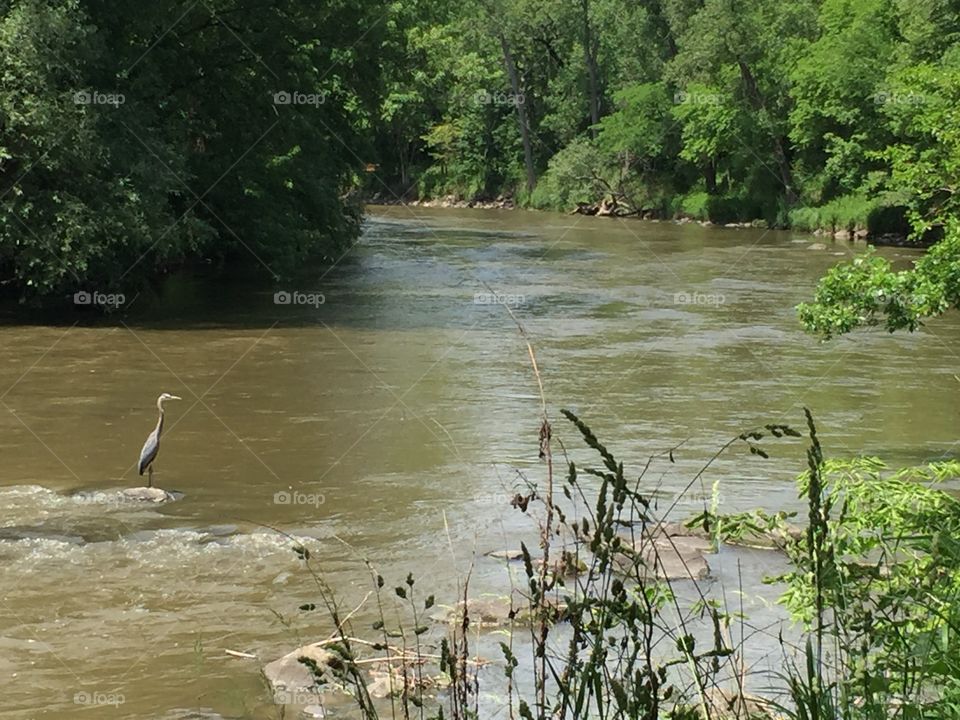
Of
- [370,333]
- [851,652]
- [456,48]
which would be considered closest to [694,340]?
[370,333]

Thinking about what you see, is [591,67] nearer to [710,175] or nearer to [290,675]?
[710,175]

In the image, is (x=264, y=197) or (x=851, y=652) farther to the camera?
(x=264, y=197)

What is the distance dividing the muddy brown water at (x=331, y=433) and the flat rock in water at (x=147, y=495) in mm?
128

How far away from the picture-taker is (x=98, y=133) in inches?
794

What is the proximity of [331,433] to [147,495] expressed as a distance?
10.2 feet

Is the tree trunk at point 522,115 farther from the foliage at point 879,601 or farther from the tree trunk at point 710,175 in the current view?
the foliage at point 879,601

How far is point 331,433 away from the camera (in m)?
14.0

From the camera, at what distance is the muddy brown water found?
807cm

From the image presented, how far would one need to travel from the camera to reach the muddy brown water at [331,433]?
26.5 feet

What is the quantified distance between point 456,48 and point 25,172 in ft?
163

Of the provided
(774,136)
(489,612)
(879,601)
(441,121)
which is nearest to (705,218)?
(774,136)

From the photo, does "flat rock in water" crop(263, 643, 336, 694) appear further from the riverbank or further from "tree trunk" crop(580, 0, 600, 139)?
"tree trunk" crop(580, 0, 600, 139)

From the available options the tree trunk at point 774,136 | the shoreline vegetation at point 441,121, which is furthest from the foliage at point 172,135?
the tree trunk at point 774,136

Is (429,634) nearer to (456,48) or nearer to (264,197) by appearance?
(264,197)
